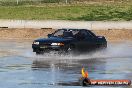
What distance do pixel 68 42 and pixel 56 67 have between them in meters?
4.90

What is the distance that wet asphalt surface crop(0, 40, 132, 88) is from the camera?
60.8ft

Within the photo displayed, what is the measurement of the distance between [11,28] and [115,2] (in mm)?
17931

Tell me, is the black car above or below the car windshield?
below

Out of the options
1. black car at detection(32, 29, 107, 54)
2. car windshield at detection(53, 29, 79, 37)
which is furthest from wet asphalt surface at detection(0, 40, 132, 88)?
car windshield at detection(53, 29, 79, 37)

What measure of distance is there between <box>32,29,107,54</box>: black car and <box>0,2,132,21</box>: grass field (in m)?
18.8

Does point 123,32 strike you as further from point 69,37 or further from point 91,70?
point 91,70

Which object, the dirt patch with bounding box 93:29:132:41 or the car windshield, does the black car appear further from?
the dirt patch with bounding box 93:29:132:41

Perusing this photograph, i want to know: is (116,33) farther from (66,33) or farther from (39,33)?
(66,33)

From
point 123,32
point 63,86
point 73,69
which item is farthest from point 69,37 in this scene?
point 123,32

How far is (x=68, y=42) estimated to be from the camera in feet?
92.6

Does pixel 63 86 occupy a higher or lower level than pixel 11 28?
higher

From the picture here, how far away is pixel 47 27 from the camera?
150 ft

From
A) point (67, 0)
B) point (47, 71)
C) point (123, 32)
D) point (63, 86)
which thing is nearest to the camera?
point (63, 86)

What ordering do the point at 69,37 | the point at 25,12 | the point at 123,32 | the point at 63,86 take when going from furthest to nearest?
the point at 25,12 < the point at 123,32 < the point at 69,37 < the point at 63,86
